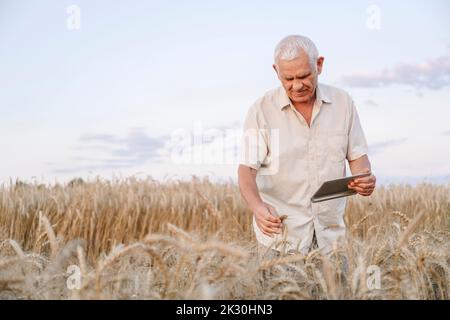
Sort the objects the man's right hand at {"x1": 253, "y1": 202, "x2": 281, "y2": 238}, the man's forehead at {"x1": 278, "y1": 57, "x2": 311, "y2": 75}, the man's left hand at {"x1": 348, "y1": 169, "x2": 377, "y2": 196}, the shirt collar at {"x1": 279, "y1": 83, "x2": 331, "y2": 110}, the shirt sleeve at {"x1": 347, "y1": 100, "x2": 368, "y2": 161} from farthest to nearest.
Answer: the shirt sleeve at {"x1": 347, "y1": 100, "x2": 368, "y2": 161}
the shirt collar at {"x1": 279, "y1": 83, "x2": 331, "y2": 110}
the man's forehead at {"x1": 278, "y1": 57, "x2": 311, "y2": 75}
the man's left hand at {"x1": 348, "y1": 169, "x2": 377, "y2": 196}
the man's right hand at {"x1": 253, "y1": 202, "x2": 281, "y2": 238}

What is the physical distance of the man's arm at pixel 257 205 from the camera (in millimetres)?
2488

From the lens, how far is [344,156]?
3.12 metres

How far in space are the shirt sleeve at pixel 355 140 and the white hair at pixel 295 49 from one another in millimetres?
456

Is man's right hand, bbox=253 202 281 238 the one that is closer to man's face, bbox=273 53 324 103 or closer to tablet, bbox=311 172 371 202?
tablet, bbox=311 172 371 202

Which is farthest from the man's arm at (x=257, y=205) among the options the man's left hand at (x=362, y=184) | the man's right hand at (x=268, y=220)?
the man's left hand at (x=362, y=184)

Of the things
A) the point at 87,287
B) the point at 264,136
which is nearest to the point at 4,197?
the point at 264,136

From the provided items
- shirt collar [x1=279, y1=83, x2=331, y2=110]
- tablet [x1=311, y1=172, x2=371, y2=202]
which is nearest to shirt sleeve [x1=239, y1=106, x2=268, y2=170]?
shirt collar [x1=279, y1=83, x2=331, y2=110]

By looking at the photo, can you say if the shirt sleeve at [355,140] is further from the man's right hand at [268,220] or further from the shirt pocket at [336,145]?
the man's right hand at [268,220]

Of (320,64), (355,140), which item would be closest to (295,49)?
(320,64)

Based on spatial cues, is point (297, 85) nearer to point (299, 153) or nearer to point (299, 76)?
point (299, 76)

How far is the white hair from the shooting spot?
2.79 meters

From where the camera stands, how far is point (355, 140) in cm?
317

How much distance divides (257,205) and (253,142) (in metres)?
0.42

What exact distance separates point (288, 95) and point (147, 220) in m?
3.20
